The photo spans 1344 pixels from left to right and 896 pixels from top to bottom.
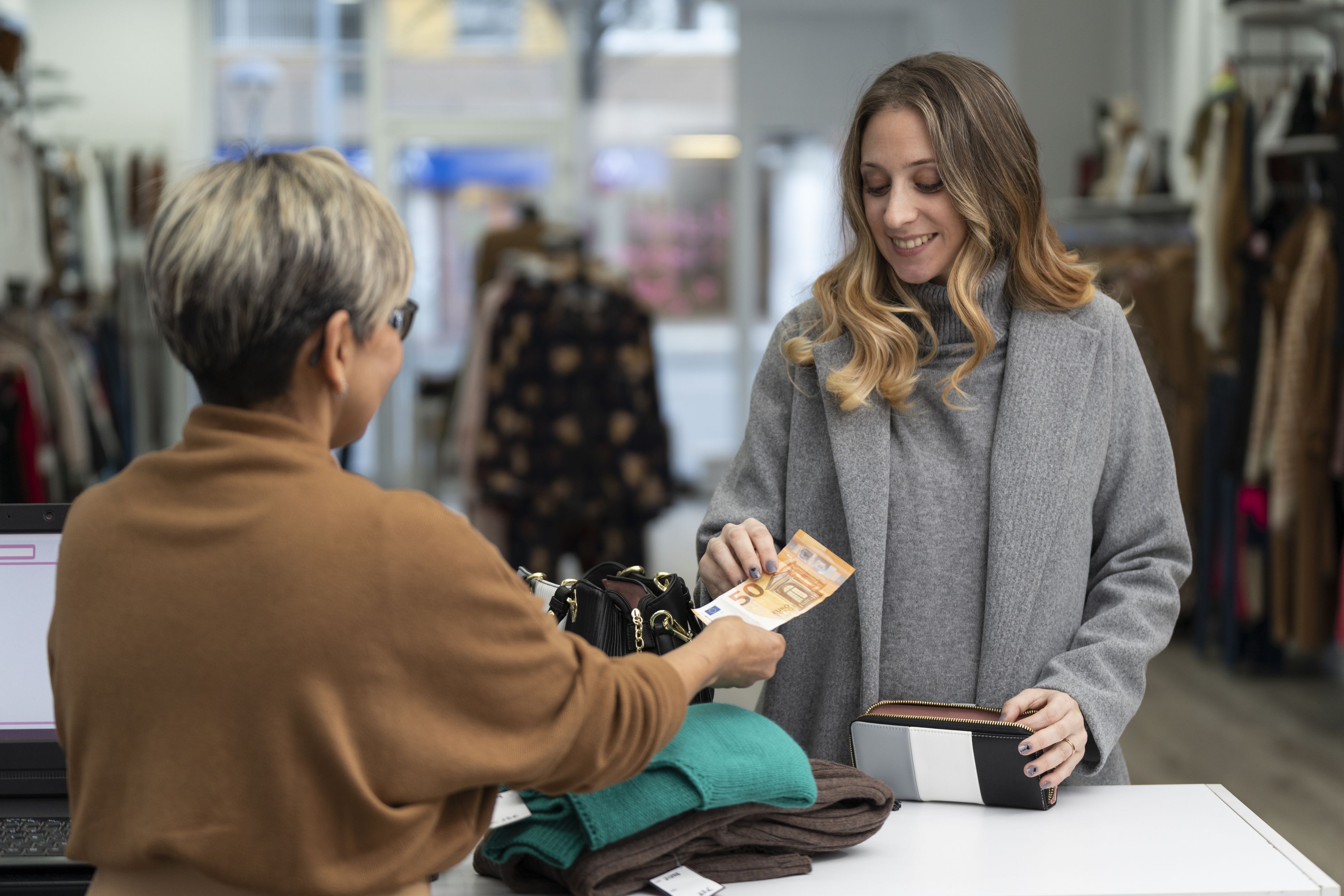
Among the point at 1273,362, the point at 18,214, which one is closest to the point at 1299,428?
the point at 1273,362

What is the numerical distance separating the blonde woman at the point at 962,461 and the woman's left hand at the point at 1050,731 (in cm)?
8

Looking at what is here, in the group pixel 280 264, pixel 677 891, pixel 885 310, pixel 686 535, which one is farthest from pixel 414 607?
pixel 686 535

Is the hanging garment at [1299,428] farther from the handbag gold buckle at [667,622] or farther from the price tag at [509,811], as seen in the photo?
the price tag at [509,811]

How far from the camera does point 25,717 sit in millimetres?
1395

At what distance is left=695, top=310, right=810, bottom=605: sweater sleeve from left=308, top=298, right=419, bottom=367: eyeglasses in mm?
697

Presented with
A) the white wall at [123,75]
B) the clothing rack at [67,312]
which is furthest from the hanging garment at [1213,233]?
the white wall at [123,75]

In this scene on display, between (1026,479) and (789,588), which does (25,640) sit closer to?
(789,588)

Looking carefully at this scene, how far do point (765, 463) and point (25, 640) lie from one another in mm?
922

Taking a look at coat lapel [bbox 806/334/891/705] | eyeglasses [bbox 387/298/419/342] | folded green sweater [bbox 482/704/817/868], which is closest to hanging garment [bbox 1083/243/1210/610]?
coat lapel [bbox 806/334/891/705]

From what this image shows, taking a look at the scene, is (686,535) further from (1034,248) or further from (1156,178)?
(1034,248)

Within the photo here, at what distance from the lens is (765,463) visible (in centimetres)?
165

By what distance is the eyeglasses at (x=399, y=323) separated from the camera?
2.95ft

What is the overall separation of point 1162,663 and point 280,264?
484 centimetres

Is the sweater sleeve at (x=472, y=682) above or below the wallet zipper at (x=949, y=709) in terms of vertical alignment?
above
